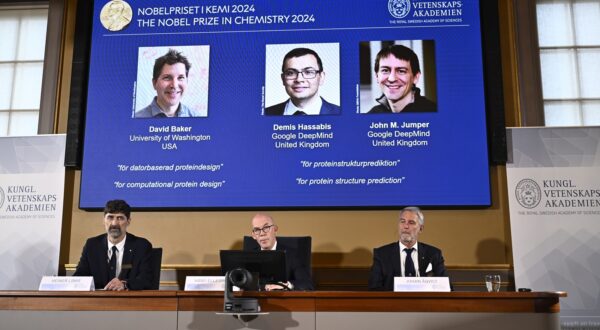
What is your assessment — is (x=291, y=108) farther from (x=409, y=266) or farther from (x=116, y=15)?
(x=116, y=15)

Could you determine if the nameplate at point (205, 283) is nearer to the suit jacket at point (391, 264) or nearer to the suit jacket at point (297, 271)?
the suit jacket at point (297, 271)

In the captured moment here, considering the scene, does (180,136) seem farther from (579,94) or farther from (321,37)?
(579,94)

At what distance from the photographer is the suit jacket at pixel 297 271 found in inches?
172

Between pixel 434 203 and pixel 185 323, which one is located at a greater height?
pixel 434 203

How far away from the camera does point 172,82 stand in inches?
212

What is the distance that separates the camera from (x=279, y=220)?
5203mm

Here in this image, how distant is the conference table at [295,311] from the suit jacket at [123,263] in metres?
0.93

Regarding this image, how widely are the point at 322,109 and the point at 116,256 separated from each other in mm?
1961

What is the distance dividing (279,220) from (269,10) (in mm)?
1753

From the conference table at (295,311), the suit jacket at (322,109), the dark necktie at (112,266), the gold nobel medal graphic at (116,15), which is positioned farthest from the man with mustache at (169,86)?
the conference table at (295,311)

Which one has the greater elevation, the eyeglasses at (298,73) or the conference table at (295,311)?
the eyeglasses at (298,73)

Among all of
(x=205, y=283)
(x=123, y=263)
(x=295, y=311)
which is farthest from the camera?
(x=123, y=263)

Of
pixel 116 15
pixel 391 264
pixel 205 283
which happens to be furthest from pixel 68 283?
pixel 116 15

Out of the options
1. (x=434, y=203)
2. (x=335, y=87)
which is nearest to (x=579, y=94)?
(x=434, y=203)
